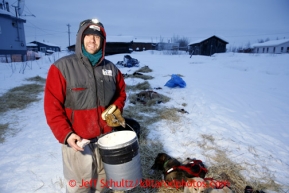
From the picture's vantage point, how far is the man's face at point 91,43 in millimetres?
1661

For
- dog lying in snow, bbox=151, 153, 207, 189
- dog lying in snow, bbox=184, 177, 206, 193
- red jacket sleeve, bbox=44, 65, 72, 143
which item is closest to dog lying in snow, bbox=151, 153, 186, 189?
dog lying in snow, bbox=151, 153, 207, 189

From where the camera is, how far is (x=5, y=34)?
73.4 ft

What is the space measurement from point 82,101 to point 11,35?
2845 cm

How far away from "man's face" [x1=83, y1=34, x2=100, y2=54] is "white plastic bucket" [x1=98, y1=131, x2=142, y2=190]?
0.84 meters

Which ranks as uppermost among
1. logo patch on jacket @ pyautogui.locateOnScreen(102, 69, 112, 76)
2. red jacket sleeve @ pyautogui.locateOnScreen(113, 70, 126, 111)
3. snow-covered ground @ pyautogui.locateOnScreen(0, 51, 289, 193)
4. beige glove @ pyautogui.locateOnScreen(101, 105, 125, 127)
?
logo patch on jacket @ pyautogui.locateOnScreen(102, 69, 112, 76)

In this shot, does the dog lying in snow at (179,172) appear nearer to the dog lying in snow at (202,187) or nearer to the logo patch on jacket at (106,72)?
the dog lying in snow at (202,187)

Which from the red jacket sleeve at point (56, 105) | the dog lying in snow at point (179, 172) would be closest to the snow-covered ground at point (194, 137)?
the dog lying in snow at point (179, 172)

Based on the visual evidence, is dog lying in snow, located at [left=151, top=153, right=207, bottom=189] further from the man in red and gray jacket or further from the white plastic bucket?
the man in red and gray jacket

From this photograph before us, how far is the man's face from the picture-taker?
1661 millimetres

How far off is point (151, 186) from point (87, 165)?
1.22 m

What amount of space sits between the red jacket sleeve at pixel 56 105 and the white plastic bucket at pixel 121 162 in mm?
339

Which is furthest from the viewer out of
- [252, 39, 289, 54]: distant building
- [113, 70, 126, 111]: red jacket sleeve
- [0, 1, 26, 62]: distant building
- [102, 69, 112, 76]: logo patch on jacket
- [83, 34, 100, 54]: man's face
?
[252, 39, 289, 54]: distant building

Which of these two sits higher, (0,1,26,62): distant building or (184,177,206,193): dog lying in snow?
(0,1,26,62): distant building

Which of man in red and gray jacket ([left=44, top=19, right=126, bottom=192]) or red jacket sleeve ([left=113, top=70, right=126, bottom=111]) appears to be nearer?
man in red and gray jacket ([left=44, top=19, right=126, bottom=192])
